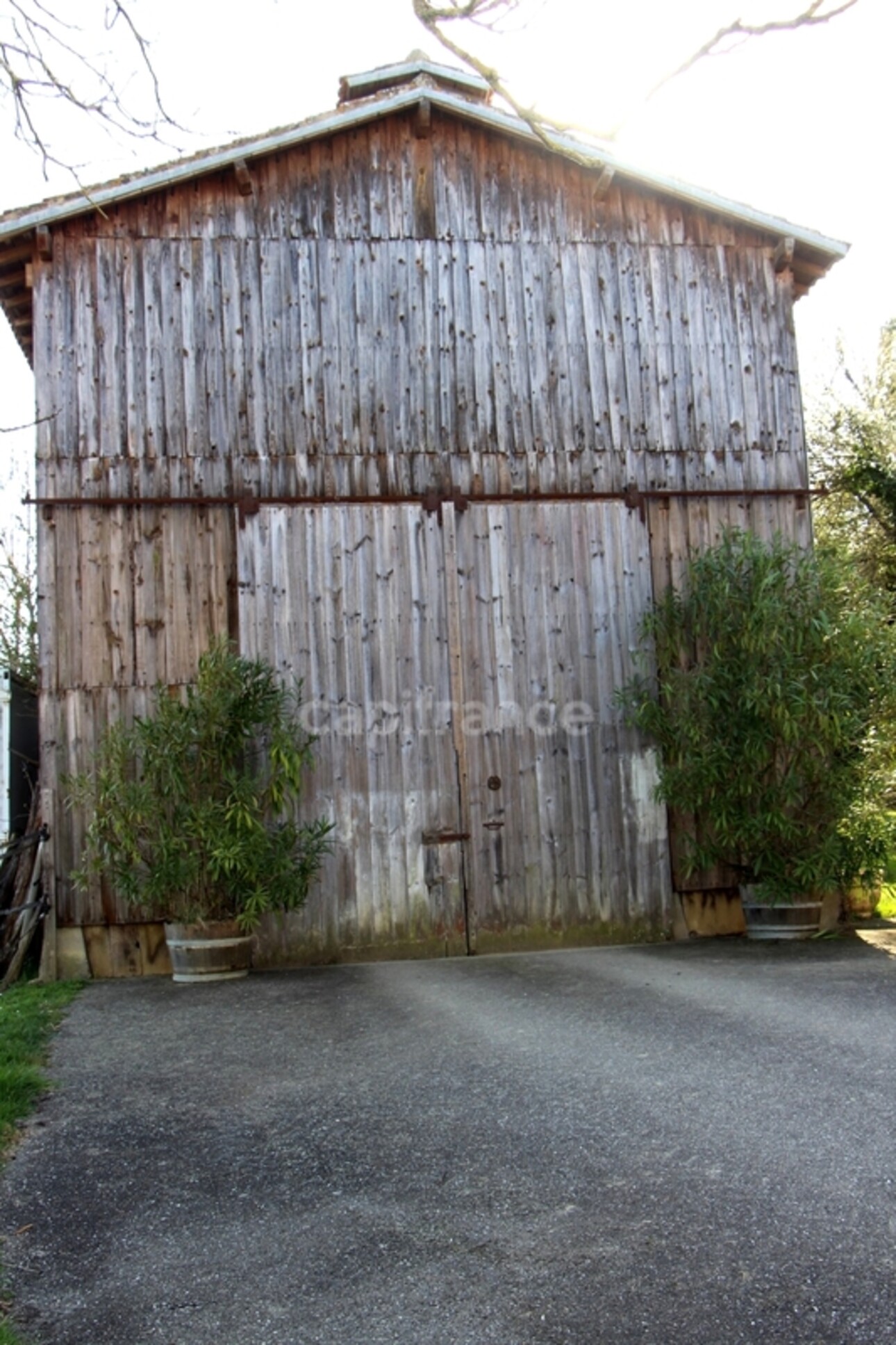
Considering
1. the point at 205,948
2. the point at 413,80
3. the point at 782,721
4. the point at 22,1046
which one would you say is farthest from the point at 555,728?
the point at 413,80

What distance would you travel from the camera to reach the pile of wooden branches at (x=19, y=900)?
915 cm

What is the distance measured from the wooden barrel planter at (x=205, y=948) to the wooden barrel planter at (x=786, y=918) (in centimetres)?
363

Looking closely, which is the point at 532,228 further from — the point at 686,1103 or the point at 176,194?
the point at 686,1103

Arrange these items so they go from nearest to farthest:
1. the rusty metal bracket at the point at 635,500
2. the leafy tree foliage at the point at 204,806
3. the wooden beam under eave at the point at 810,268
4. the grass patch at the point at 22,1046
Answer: the grass patch at the point at 22,1046, the leafy tree foliage at the point at 204,806, the rusty metal bracket at the point at 635,500, the wooden beam under eave at the point at 810,268

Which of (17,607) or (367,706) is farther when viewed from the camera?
(17,607)

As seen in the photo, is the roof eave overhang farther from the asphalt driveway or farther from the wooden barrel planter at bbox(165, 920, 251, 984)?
the asphalt driveway

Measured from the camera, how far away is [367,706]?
964 centimetres

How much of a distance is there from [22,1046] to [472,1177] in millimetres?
3055

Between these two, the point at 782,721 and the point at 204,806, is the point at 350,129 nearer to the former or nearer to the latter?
the point at 204,806

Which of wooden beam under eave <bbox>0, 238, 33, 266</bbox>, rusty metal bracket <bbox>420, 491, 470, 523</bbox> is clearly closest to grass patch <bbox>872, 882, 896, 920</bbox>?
rusty metal bracket <bbox>420, 491, 470, 523</bbox>

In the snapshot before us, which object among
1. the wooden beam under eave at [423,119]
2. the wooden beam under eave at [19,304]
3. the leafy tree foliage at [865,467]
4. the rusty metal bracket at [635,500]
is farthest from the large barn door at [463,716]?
the leafy tree foliage at [865,467]

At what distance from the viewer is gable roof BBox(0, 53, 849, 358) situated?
31.4 feet

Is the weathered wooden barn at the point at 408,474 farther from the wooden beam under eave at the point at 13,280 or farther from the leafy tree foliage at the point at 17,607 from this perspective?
the leafy tree foliage at the point at 17,607

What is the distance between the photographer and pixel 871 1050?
562 cm
